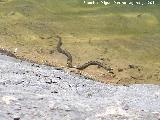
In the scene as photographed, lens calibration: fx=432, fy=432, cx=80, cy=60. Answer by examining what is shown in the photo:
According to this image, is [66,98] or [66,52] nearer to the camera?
Result: [66,98]

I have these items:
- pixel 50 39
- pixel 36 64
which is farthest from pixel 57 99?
pixel 50 39

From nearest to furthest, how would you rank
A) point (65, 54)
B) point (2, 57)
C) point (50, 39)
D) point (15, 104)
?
point (15, 104), point (2, 57), point (65, 54), point (50, 39)

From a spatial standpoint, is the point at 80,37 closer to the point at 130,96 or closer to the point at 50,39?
the point at 50,39

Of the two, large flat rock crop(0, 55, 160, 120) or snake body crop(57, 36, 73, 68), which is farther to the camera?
snake body crop(57, 36, 73, 68)

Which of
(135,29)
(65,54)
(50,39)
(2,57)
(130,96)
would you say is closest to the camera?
(130,96)

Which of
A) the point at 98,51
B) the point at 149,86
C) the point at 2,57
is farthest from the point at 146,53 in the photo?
the point at 2,57

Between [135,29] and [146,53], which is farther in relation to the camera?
[135,29]

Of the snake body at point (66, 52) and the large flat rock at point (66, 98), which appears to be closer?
the large flat rock at point (66, 98)

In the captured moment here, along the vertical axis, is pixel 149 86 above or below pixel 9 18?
below
